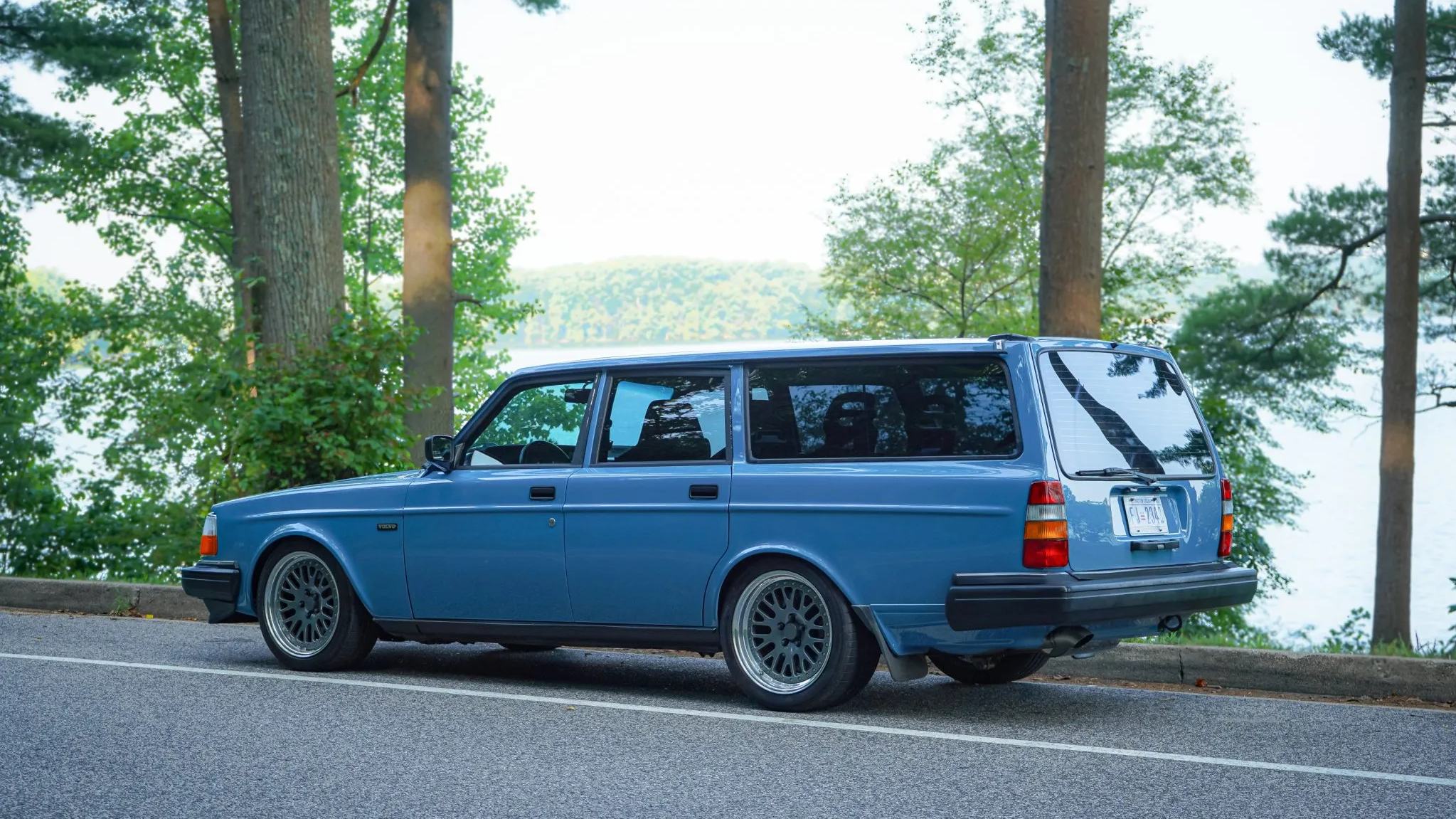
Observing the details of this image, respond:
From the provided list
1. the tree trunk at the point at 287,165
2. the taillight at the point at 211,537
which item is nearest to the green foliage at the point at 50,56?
the tree trunk at the point at 287,165

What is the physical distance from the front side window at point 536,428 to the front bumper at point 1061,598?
2.39m

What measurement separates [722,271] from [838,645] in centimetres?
4491

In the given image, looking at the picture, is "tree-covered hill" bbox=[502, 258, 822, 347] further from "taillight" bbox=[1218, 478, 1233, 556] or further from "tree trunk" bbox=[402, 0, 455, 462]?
"taillight" bbox=[1218, 478, 1233, 556]

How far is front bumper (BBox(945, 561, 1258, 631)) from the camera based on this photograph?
6223 millimetres

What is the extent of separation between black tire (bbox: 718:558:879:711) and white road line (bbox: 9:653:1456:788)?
154 millimetres

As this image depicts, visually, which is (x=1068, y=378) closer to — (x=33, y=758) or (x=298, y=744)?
(x=298, y=744)

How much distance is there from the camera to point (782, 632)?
705 cm

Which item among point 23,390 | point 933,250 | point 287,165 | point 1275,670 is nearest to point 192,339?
point 23,390

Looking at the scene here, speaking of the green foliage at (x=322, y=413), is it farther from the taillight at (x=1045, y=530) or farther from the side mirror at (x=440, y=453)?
the taillight at (x=1045, y=530)

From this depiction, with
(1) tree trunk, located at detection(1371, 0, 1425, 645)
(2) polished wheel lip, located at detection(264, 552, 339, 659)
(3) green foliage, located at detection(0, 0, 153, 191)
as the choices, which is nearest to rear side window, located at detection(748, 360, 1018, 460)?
(2) polished wheel lip, located at detection(264, 552, 339, 659)

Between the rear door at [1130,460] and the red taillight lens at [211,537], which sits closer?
the rear door at [1130,460]

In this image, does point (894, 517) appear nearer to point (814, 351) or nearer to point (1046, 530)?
point (1046, 530)

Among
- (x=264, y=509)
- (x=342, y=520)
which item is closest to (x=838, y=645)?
(x=342, y=520)

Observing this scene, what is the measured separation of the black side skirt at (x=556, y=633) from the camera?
24.0ft
